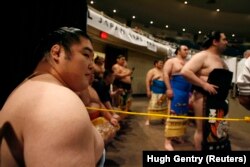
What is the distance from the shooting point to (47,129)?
60cm

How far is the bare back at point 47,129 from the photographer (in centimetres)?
60

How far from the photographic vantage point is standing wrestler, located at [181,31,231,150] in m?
2.39

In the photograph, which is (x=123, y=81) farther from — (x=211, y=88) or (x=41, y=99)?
(x=41, y=99)

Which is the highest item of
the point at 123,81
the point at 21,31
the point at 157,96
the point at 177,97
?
the point at 21,31

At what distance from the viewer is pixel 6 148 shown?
696 millimetres

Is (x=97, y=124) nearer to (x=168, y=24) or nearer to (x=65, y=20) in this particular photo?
(x=65, y=20)

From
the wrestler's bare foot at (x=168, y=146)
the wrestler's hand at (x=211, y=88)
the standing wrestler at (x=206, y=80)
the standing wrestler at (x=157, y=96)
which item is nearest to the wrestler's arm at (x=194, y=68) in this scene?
the standing wrestler at (x=206, y=80)

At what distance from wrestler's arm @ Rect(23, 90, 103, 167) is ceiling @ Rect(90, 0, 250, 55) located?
41.2 feet

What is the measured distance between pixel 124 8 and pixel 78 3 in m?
12.8

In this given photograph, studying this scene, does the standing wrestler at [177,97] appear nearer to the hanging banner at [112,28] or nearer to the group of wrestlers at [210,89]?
the group of wrestlers at [210,89]

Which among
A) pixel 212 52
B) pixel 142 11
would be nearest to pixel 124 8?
pixel 142 11

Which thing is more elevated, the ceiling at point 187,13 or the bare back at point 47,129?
the ceiling at point 187,13

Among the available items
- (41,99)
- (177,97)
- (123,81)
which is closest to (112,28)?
(123,81)

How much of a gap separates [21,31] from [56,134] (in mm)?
817
